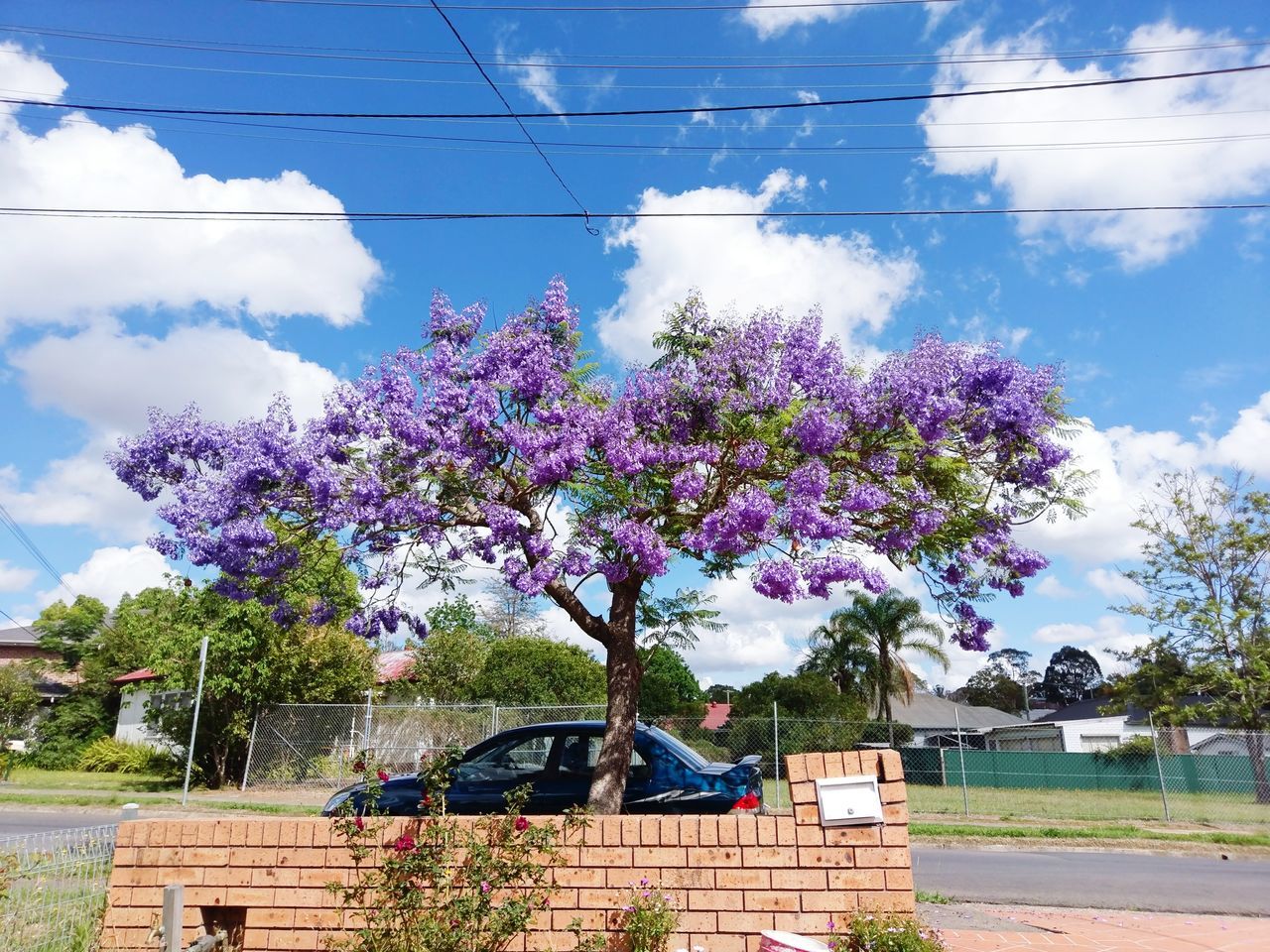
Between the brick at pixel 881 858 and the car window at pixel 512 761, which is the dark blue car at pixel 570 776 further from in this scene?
the brick at pixel 881 858

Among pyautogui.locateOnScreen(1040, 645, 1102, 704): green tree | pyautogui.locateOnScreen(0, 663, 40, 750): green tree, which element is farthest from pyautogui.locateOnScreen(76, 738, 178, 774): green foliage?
pyautogui.locateOnScreen(1040, 645, 1102, 704): green tree

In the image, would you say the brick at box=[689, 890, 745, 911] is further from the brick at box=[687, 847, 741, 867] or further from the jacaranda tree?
the jacaranda tree

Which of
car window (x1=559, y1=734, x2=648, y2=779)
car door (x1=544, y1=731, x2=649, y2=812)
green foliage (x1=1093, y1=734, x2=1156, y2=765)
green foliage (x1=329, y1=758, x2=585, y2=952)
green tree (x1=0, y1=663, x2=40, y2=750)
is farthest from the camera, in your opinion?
green tree (x1=0, y1=663, x2=40, y2=750)

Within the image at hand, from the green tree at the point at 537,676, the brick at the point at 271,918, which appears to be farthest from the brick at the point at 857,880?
the green tree at the point at 537,676

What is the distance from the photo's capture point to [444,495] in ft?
25.3

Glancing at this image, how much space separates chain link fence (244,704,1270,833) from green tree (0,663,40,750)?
55.3 feet

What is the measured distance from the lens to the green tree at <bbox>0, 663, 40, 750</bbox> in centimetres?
3117

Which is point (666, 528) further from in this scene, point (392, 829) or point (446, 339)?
point (392, 829)

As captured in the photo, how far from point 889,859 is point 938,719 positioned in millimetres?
48317

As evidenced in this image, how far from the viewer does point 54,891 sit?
4711 millimetres

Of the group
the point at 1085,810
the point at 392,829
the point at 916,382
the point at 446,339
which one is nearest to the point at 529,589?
the point at 446,339

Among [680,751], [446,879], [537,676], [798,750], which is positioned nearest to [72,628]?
[537,676]

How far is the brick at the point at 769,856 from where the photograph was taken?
4.47 metres

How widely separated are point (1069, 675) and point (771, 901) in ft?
300
